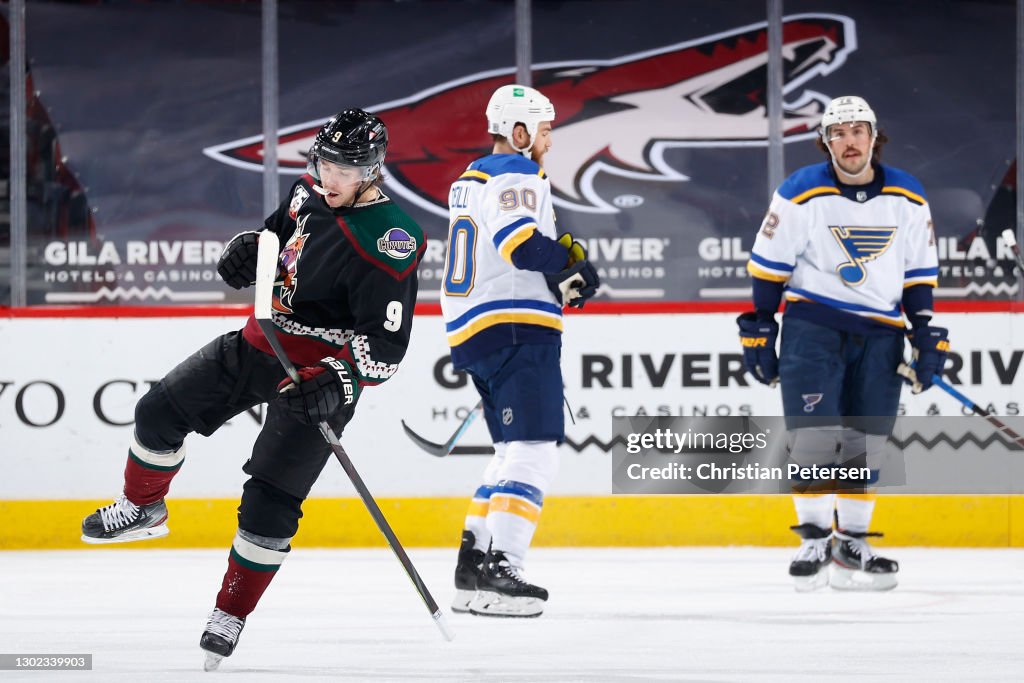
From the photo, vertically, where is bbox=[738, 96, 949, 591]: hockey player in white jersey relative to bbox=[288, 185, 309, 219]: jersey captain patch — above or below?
below

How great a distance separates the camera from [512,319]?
12.7 feet

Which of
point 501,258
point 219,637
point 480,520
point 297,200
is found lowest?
point 480,520

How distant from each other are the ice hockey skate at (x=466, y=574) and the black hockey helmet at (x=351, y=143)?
1190 mm

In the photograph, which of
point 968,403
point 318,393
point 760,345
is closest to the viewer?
point 318,393

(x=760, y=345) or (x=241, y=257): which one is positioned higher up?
(x=241, y=257)

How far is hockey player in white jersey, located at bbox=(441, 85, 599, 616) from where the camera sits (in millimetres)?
3793

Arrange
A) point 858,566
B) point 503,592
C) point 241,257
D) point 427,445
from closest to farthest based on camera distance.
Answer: point 241,257, point 503,592, point 858,566, point 427,445

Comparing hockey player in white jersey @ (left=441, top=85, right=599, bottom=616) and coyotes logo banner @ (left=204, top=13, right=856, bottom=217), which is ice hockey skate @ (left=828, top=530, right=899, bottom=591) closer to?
hockey player in white jersey @ (left=441, top=85, right=599, bottom=616)

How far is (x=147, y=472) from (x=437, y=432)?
7.88 feet

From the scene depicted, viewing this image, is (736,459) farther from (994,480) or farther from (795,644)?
(795,644)

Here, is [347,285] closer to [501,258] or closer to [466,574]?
[501,258]

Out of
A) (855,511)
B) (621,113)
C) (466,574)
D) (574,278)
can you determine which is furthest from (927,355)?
(621,113)

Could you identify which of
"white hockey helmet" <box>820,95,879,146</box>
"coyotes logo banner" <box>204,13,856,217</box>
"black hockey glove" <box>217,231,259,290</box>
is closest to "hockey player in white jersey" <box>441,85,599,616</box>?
"black hockey glove" <box>217,231,259,290</box>

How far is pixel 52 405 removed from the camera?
5527 millimetres
